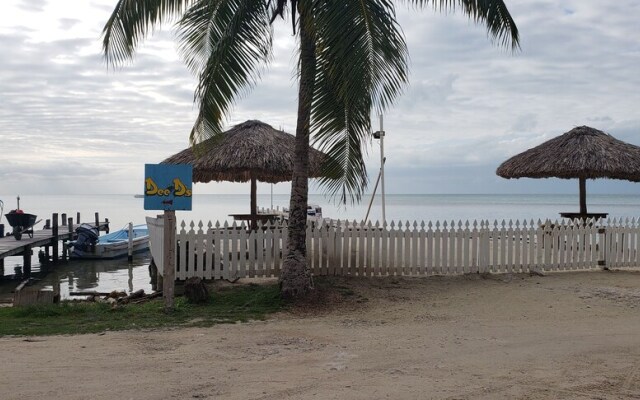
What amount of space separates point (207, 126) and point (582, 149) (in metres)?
9.85

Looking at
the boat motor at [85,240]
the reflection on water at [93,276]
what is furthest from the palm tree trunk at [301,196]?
A: the boat motor at [85,240]

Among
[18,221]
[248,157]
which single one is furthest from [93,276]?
[248,157]

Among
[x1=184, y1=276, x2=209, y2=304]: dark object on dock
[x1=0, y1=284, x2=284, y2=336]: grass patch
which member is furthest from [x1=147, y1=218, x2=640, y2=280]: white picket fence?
[x1=184, y1=276, x2=209, y2=304]: dark object on dock

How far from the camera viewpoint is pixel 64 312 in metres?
8.89

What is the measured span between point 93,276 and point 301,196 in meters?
13.0

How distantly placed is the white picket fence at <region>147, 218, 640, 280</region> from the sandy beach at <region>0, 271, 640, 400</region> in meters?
1.60

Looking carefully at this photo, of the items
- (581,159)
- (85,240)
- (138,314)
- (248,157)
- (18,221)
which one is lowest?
(85,240)

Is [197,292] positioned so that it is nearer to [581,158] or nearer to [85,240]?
[581,158]

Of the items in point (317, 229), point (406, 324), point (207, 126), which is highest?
point (207, 126)

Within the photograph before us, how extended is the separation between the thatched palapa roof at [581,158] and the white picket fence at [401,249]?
6.38ft

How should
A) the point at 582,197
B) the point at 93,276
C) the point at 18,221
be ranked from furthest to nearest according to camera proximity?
1. the point at 18,221
2. the point at 93,276
3. the point at 582,197

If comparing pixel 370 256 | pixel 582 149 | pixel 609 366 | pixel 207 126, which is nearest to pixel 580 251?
pixel 582 149

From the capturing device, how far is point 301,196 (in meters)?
9.76

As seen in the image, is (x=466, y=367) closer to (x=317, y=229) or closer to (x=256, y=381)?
(x=256, y=381)
